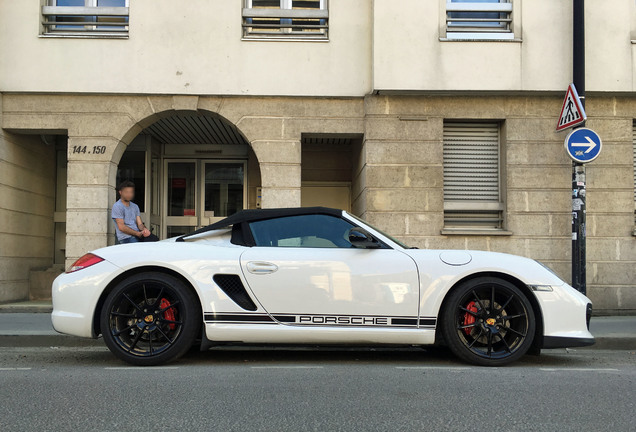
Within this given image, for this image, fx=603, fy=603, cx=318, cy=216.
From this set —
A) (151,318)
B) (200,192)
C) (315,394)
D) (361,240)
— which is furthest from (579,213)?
(200,192)

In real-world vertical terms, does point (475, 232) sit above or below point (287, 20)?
below

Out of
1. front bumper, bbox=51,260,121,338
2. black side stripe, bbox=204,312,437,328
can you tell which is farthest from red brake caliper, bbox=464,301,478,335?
front bumper, bbox=51,260,121,338

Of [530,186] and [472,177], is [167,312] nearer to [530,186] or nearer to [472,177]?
[472,177]

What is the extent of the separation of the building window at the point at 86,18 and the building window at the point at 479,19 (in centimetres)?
536

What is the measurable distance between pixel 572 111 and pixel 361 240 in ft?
16.4

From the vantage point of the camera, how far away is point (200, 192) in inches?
501

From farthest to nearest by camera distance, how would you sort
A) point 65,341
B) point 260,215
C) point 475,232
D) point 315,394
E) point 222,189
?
point 222,189 < point 475,232 < point 65,341 < point 260,215 < point 315,394

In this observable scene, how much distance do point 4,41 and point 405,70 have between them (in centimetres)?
652

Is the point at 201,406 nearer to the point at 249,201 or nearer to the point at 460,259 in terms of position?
the point at 460,259

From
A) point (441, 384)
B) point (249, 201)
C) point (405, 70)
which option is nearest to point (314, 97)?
point (405, 70)

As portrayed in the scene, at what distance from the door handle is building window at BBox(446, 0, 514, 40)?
6375mm

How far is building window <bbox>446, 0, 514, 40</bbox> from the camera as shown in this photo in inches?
388

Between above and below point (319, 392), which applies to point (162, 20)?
above

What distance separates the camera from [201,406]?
3672mm
